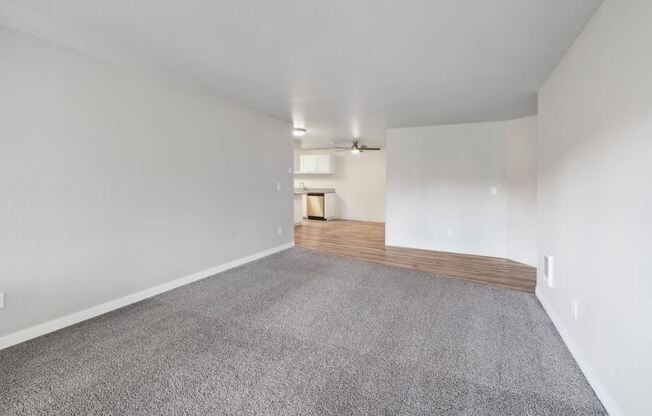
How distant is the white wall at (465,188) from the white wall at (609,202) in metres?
2.26

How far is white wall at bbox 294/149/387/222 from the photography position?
8627mm

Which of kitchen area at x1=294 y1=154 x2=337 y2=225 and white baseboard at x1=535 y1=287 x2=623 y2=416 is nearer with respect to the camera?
white baseboard at x1=535 y1=287 x2=623 y2=416

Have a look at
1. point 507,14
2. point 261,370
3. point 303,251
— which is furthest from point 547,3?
point 303,251

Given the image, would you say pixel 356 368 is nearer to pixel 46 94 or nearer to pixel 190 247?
pixel 190 247

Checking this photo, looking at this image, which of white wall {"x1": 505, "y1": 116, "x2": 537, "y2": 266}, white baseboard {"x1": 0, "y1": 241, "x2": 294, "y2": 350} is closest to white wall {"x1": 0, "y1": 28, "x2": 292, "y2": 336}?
white baseboard {"x1": 0, "y1": 241, "x2": 294, "y2": 350}

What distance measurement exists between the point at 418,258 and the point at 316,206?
15.3ft

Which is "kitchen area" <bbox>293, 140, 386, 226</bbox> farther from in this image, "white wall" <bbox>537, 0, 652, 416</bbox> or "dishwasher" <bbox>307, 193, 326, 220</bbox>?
"white wall" <bbox>537, 0, 652, 416</bbox>

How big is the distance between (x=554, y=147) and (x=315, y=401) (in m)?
2.79

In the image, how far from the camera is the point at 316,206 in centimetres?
896

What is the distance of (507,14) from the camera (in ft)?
6.00

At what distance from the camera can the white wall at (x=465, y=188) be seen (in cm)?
448

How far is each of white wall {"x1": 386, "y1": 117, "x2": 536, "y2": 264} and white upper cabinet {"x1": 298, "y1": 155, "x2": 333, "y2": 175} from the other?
3.54 meters

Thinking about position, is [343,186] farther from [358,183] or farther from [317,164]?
[317,164]

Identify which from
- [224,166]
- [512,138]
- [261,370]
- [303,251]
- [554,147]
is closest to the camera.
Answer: [261,370]
